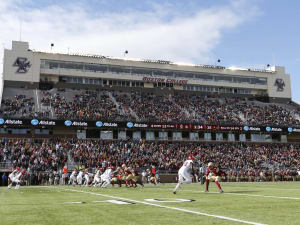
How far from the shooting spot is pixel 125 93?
6262 cm

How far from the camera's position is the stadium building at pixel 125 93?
5056 cm

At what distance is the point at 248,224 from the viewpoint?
6996 millimetres

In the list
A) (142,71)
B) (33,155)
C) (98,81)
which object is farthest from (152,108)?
(33,155)

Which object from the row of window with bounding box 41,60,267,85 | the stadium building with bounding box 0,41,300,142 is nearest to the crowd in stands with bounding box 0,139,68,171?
the stadium building with bounding box 0,41,300,142

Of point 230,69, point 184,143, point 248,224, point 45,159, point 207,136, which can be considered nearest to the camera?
point 248,224

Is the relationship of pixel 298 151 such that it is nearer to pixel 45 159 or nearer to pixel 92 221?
pixel 45 159

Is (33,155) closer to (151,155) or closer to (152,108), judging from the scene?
(151,155)

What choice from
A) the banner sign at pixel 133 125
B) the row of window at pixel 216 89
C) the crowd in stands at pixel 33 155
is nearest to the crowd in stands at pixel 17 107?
the banner sign at pixel 133 125

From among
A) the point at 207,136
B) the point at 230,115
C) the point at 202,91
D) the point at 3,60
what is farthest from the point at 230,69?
the point at 3,60

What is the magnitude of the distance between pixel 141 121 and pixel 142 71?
634 inches

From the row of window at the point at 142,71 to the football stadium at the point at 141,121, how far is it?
19 cm

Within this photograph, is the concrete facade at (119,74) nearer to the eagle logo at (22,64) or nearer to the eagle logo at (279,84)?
the eagle logo at (279,84)

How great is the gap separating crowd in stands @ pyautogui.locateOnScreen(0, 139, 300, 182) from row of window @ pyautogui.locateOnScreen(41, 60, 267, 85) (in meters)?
17.4

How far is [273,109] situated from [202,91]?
47.1 feet
